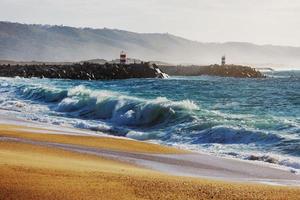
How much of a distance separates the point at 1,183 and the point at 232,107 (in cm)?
2059

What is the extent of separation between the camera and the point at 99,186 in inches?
307

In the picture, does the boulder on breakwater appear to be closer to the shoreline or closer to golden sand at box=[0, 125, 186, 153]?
golden sand at box=[0, 125, 186, 153]

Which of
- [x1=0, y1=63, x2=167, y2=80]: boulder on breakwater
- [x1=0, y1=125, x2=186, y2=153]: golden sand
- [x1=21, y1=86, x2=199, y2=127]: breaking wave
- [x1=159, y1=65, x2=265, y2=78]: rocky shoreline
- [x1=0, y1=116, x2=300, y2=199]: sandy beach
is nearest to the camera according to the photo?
[x1=0, y1=116, x2=300, y2=199]: sandy beach

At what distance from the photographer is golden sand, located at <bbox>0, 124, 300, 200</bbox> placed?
7.30 meters

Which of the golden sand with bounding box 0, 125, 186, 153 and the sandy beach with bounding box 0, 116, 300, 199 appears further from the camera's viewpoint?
the golden sand with bounding box 0, 125, 186, 153

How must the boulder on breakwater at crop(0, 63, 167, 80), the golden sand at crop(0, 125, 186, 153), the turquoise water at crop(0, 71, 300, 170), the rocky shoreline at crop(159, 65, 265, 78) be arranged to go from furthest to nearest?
the rocky shoreline at crop(159, 65, 265, 78), the boulder on breakwater at crop(0, 63, 167, 80), the turquoise water at crop(0, 71, 300, 170), the golden sand at crop(0, 125, 186, 153)

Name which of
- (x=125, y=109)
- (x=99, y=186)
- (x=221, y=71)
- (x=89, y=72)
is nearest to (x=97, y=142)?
(x=99, y=186)

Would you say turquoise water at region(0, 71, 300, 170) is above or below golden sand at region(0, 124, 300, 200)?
below

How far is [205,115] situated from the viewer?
2241 centimetres

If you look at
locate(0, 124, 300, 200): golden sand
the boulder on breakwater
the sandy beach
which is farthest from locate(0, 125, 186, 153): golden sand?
the boulder on breakwater

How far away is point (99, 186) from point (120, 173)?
1.49 metres

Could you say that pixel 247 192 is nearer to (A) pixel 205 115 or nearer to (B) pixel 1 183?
(B) pixel 1 183

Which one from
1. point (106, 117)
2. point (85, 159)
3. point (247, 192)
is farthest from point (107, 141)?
point (106, 117)

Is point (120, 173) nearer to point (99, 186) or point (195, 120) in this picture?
point (99, 186)
